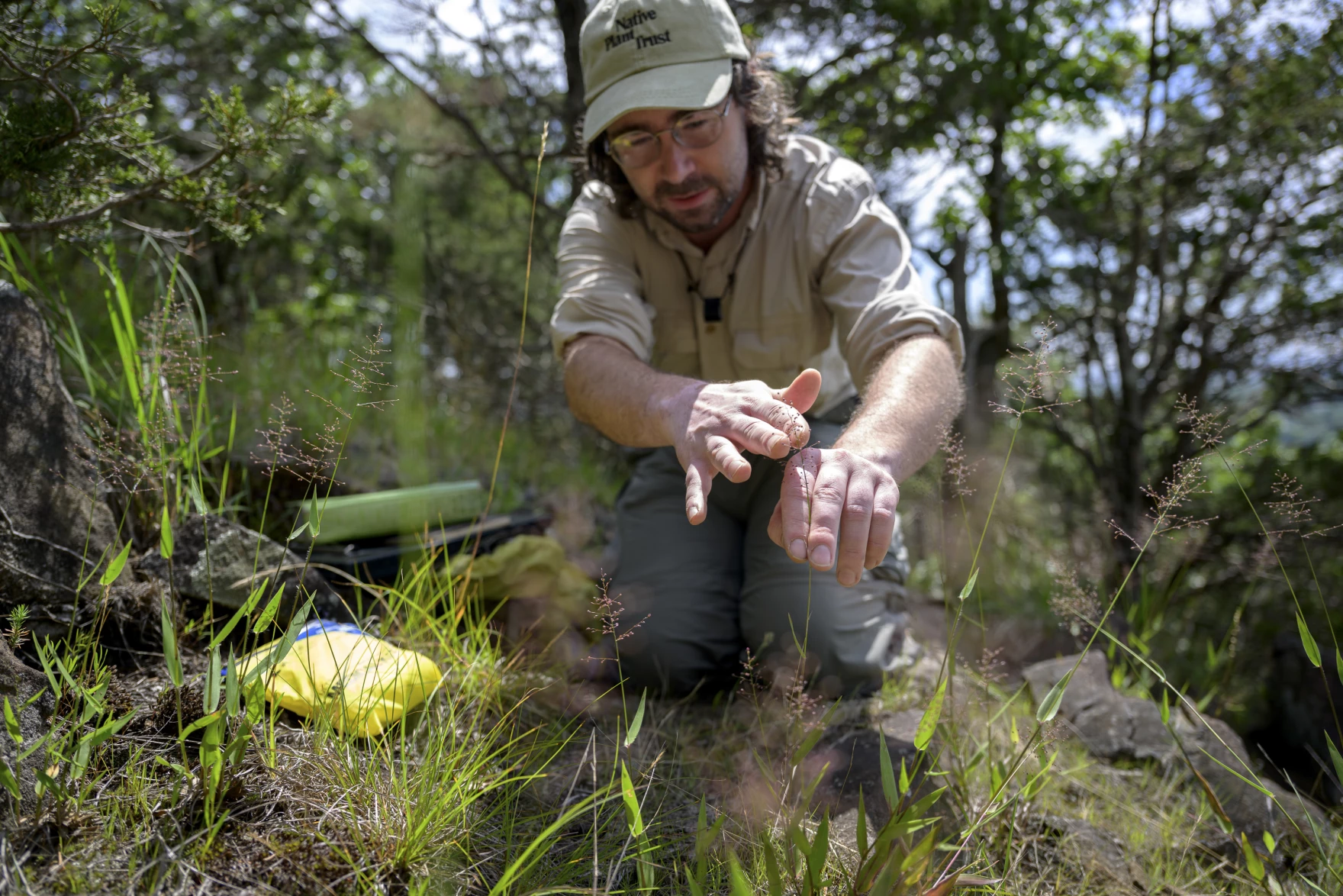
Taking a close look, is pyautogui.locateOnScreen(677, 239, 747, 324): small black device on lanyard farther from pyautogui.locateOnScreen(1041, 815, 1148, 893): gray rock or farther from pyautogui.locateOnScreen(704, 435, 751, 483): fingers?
pyautogui.locateOnScreen(1041, 815, 1148, 893): gray rock

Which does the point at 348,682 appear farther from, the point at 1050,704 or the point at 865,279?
the point at 865,279

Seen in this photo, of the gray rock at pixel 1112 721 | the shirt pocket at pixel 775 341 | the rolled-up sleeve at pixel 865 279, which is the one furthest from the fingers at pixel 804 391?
the gray rock at pixel 1112 721

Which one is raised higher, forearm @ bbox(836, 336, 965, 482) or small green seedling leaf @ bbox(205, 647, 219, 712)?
forearm @ bbox(836, 336, 965, 482)

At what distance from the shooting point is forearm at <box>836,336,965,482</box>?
166cm

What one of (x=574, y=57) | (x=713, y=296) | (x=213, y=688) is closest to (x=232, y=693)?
(x=213, y=688)

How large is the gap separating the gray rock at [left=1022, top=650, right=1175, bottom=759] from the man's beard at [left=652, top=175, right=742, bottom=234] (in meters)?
1.64

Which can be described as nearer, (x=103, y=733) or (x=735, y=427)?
(x=103, y=733)

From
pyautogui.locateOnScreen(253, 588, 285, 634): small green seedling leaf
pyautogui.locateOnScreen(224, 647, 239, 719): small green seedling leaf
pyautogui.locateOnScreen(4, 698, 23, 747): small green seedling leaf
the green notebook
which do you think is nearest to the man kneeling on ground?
the green notebook

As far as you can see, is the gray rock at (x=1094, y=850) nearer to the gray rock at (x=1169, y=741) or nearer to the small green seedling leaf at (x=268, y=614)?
the gray rock at (x=1169, y=741)

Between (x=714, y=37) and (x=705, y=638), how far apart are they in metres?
1.84

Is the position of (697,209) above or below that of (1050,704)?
above

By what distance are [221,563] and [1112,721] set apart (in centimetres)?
235

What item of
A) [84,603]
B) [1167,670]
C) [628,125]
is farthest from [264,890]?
[1167,670]

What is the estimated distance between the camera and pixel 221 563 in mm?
1808
